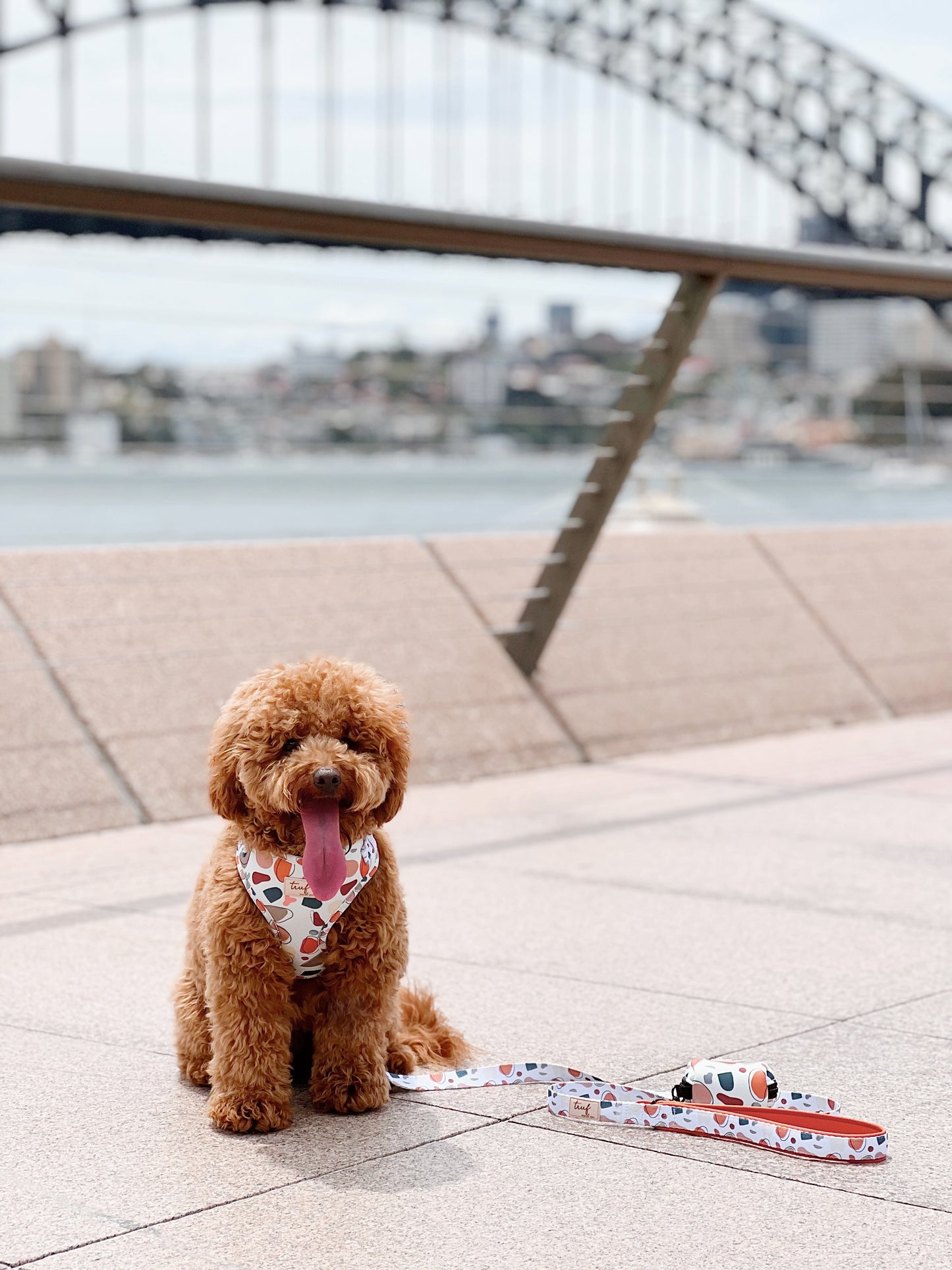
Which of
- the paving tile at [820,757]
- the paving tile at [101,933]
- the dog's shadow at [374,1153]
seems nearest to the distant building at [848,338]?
the paving tile at [820,757]

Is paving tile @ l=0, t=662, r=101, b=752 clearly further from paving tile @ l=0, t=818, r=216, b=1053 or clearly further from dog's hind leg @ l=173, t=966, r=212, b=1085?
dog's hind leg @ l=173, t=966, r=212, b=1085

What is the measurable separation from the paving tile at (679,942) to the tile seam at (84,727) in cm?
110

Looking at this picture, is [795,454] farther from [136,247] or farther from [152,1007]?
[152,1007]

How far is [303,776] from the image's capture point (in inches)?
106

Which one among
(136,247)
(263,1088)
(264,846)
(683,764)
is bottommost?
(683,764)

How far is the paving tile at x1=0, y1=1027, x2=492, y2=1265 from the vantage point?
8.30 feet

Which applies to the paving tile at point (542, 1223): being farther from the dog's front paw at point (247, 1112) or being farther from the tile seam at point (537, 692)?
the tile seam at point (537, 692)

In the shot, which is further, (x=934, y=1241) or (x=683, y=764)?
(x=683, y=764)

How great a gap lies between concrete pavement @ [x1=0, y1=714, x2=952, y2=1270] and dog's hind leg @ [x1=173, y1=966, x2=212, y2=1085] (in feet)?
0.14

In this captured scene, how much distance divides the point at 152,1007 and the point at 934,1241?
1765mm

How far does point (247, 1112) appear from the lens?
2852mm

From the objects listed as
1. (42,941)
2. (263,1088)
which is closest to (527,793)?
(42,941)

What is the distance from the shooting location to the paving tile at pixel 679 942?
3828mm

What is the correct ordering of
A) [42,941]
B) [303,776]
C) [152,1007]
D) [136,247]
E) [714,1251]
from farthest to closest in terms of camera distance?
[136,247] → [42,941] → [152,1007] → [303,776] → [714,1251]
